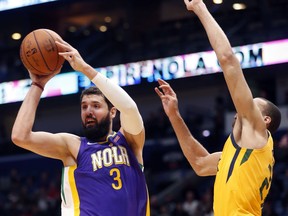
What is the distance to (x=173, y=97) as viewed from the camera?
5.64 metres

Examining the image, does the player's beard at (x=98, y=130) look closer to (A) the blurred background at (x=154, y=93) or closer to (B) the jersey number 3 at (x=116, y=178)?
(B) the jersey number 3 at (x=116, y=178)

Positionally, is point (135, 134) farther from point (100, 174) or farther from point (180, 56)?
point (180, 56)

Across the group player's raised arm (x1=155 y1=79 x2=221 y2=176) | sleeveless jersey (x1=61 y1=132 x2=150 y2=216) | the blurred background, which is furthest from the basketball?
the blurred background

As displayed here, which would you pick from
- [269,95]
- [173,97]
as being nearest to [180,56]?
[269,95]

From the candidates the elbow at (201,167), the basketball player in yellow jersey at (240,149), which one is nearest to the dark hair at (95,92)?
the elbow at (201,167)

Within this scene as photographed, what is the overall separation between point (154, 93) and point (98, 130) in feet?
40.0

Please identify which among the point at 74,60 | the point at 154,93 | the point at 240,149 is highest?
the point at 154,93

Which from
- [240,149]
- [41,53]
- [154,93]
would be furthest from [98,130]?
[154,93]

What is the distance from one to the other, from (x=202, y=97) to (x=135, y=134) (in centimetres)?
1411

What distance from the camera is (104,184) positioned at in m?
5.24

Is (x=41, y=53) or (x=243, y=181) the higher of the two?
(x=41, y=53)

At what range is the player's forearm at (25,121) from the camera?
5180 mm

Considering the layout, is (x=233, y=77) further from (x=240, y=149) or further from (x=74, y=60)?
(x=74, y=60)

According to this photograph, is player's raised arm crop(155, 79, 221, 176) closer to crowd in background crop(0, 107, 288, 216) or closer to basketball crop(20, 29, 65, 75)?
basketball crop(20, 29, 65, 75)
